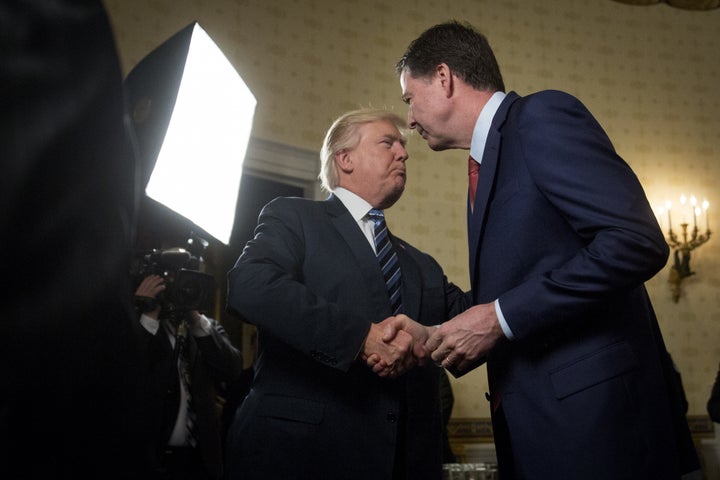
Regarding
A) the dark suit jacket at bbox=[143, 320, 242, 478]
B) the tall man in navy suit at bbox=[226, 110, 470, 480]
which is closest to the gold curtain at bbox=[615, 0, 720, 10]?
the dark suit jacket at bbox=[143, 320, 242, 478]

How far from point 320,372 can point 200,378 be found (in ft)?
4.49

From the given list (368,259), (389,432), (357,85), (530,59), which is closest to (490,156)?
(368,259)

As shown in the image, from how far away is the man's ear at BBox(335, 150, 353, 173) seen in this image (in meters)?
2.63

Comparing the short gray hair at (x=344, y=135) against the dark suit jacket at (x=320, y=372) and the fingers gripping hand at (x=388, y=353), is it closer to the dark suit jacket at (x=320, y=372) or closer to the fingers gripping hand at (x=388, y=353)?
the dark suit jacket at (x=320, y=372)

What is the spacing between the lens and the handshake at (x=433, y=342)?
1.70 m

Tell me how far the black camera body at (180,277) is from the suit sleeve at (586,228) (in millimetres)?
1443

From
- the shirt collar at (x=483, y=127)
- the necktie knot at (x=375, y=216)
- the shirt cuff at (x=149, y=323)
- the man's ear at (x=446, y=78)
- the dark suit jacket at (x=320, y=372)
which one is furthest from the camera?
the shirt cuff at (x=149, y=323)

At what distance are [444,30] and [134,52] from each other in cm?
281

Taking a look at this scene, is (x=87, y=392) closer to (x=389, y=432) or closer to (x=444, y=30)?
(x=389, y=432)

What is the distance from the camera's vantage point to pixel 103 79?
0.59m

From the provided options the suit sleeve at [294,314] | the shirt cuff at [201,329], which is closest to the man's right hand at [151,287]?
the shirt cuff at [201,329]

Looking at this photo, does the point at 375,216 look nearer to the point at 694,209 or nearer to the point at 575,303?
the point at 575,303

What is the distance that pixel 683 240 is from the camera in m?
6.38

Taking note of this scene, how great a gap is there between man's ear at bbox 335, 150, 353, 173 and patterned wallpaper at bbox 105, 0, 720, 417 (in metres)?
2.21
